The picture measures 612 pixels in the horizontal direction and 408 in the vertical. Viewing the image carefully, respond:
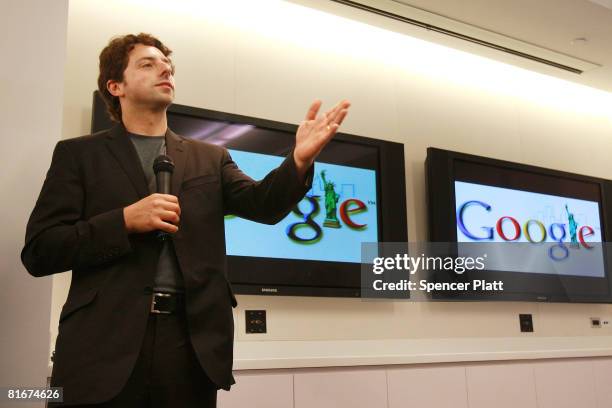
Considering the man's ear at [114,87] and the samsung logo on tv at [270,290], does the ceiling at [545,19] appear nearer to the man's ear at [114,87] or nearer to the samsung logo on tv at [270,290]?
the samsung logo on tv at [270,290]

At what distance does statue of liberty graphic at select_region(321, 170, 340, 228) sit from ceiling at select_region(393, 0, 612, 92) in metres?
1.09

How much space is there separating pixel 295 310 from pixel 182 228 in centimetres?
190

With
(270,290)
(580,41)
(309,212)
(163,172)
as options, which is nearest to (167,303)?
(163,172)

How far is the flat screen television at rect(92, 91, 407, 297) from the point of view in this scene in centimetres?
312

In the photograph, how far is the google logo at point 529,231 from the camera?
392 cm

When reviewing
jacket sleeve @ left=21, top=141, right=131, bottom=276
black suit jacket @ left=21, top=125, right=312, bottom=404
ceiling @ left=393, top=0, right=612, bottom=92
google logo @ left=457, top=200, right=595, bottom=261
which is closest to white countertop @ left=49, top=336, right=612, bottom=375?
google logo @ left=457, top=200, right=595, bottom=261

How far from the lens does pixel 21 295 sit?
65.1 inches

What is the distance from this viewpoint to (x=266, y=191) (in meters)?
1.52

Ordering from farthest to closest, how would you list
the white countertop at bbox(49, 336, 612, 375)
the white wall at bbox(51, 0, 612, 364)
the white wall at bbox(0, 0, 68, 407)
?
the white wall at bbox(51, 0, 612, 364) < the white countertop at bbox(49, 336, 612, 375) < the white wall at bbox(0, 0, 68, 407)

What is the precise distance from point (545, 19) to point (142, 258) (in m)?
3.21

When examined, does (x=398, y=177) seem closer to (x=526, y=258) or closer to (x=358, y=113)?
(x=358, y=113)

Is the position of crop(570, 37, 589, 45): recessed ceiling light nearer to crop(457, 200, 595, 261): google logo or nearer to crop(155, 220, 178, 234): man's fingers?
crop(457, 200, 595, 261): google logo

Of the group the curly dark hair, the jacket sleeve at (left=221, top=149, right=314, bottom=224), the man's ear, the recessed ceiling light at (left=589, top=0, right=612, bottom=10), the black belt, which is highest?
the recessed ceiling light at (left=589, top=0, right=612, bottom=10)

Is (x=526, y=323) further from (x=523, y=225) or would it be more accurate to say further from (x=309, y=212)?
(x=309, y=212)
